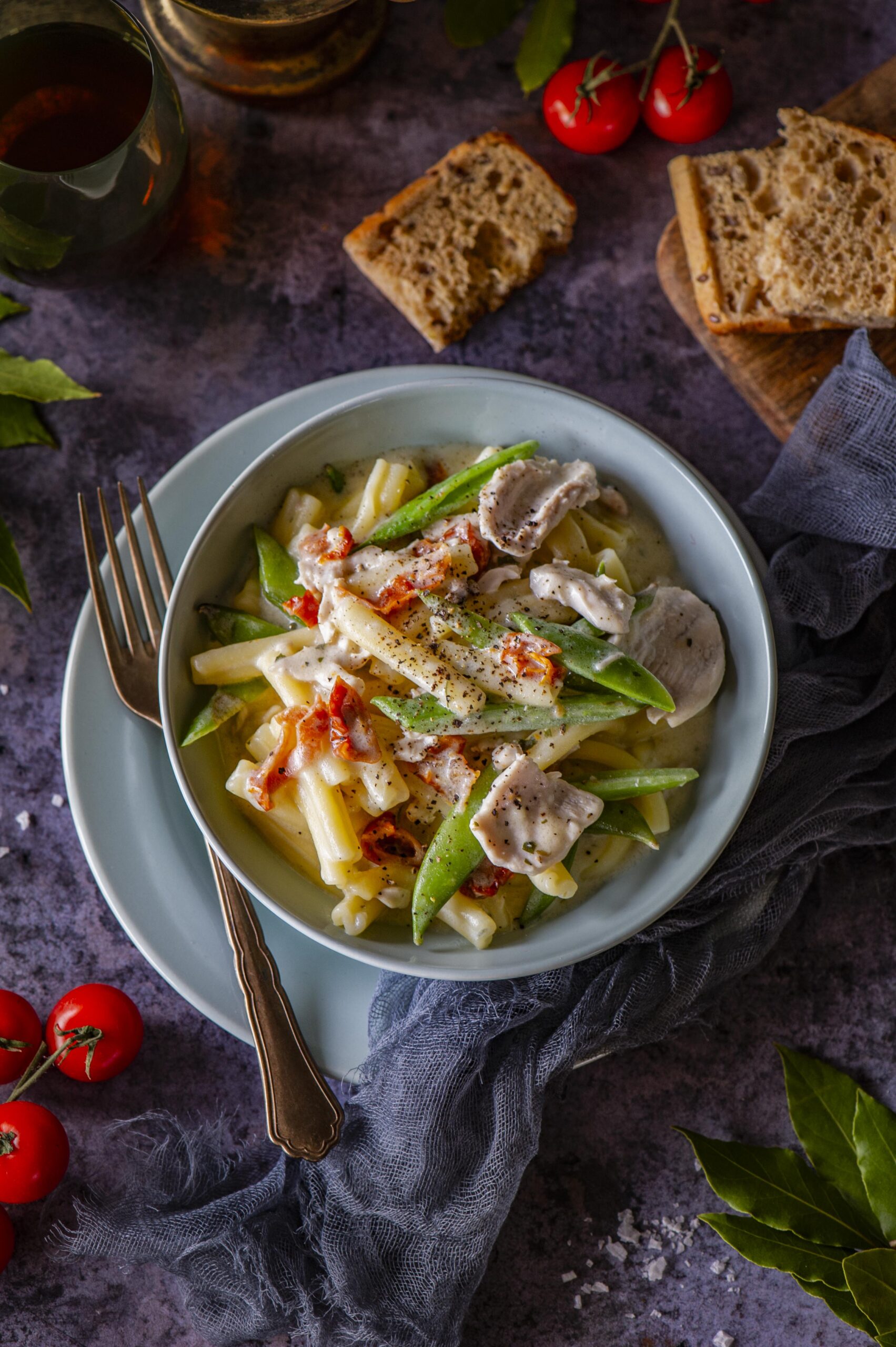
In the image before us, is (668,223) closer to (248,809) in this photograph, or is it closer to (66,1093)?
(248,809)

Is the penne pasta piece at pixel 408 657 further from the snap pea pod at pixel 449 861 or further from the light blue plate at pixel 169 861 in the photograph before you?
the light blue plate at pixel 169 861

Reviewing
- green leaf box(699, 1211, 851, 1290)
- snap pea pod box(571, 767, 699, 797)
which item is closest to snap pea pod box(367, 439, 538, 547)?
snap pea pod box(571, 767, 699, 797)

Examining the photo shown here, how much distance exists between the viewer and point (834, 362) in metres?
3.14

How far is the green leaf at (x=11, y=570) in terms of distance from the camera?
2930 mm

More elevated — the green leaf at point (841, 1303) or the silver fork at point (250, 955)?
the silver fork at point (250, 955)

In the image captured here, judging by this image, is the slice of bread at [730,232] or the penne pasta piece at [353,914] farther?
the slice of bread at [730,232]

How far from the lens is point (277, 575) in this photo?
2652mm

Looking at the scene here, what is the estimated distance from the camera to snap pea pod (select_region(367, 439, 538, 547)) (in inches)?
102

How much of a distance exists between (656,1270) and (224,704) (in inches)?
77.7

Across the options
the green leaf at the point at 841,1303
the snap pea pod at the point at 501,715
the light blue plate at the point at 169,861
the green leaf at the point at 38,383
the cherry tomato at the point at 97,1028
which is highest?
the green leaf at the point at 38,383

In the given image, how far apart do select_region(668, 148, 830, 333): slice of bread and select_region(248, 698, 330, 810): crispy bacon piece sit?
1.69 meters

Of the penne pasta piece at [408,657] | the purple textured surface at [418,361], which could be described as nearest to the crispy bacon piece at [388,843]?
the penne pasta piece at [408,657]

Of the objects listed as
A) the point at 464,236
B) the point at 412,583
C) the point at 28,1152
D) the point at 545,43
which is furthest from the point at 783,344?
the point at 28,1152

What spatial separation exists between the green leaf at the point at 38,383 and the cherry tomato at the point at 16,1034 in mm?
1644
